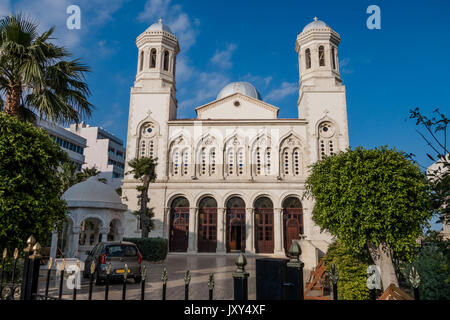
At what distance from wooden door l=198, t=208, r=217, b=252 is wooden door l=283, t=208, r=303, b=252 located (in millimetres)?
6526

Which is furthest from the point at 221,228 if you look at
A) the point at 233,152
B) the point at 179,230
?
the point at 233,152

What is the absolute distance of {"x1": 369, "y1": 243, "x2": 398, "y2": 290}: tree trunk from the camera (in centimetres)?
985

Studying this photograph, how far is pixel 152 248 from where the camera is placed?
64.7 feet

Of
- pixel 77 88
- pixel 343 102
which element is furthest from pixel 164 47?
pixel 77 88

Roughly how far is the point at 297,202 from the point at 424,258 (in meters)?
20.8

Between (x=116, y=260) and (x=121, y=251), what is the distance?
0.50 meters

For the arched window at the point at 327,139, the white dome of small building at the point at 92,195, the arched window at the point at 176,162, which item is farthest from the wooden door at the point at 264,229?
the white dome of small building at the point at 92,195

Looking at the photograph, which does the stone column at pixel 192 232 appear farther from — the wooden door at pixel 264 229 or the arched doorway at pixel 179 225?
the wooden door at pixel 264 229

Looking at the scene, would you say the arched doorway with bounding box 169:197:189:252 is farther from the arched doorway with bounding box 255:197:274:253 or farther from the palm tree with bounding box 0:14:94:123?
the palm tree with bounding box 0:14:94:123

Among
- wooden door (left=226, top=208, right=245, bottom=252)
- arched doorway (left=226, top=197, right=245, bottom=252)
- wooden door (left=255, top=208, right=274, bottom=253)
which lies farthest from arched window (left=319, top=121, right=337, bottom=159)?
wooden door (left=226, top=208, right=245, bottom=252)

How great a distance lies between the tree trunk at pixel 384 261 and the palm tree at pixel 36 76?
37.1 feet
